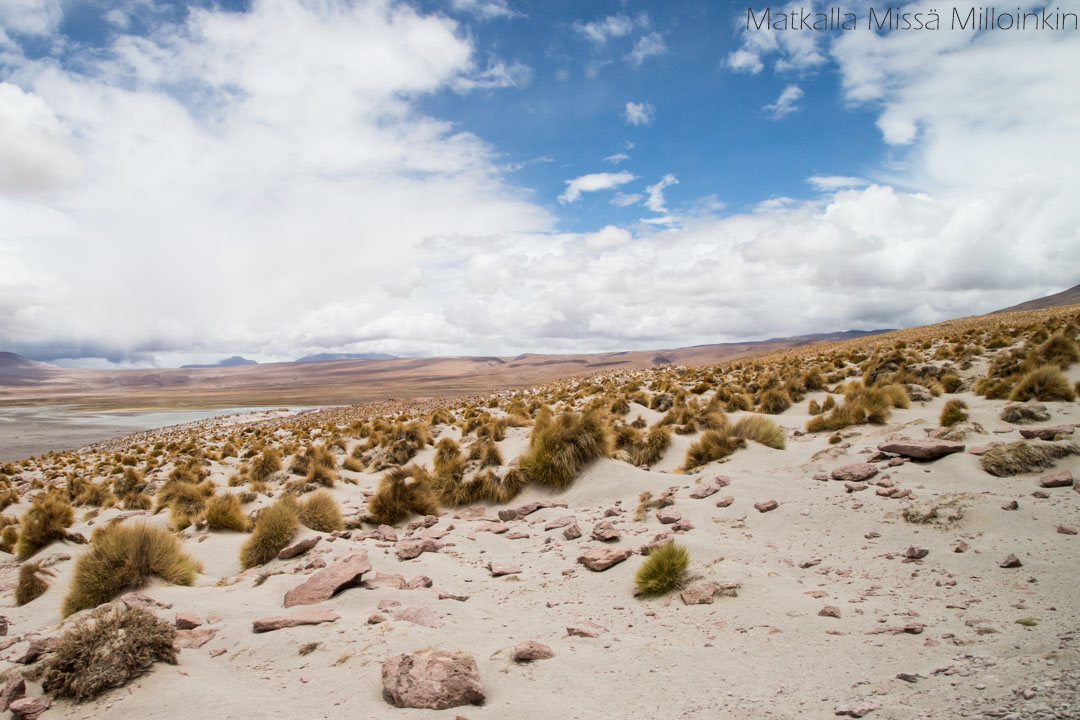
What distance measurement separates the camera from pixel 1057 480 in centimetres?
589

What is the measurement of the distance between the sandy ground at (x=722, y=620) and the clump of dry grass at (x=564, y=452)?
8.25ft

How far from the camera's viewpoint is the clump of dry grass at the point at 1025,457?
6.47 meters

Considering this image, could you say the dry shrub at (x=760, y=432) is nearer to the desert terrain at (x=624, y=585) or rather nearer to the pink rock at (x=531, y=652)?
the desert terrain at (x=624, y=585)

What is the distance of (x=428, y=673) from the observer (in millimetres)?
3607

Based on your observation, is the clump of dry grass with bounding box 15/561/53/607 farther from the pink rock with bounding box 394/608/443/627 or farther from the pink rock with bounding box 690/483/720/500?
the pink rock with bounding box 690/483/720/500

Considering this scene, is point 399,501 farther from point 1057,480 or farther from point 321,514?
point 1057,480

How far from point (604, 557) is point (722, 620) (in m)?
1.85

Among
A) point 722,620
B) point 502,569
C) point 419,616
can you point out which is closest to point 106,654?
point 419,616

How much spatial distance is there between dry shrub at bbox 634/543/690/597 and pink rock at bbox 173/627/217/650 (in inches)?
159

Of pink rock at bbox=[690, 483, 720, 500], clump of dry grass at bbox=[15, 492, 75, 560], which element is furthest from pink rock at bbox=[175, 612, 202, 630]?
clump of dry grass at bbox=[15, 492, 75, 560]

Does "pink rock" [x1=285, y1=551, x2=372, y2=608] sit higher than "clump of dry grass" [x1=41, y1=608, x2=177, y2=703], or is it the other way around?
"clump of dry grass" [x1=41, y1=608, x2=177, y2=703]

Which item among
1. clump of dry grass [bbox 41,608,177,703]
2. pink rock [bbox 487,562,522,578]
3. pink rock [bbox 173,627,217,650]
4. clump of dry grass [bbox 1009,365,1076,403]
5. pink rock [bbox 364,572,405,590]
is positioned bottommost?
pink rock [bbox 487,562,522,578]

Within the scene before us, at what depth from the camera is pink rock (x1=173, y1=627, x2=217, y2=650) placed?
14.9 ft

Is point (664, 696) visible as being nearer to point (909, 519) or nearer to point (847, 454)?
point (909, 519)
